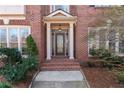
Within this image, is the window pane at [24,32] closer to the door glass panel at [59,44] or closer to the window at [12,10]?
the window at [12,10]

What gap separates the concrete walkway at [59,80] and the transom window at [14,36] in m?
2.09

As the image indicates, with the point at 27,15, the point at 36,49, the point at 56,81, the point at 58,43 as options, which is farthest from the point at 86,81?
the point at 58,43

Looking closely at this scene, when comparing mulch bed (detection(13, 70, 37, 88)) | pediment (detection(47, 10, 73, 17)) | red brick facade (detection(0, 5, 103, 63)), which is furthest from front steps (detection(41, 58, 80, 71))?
pediment (detection(47, 10, 73, 17))

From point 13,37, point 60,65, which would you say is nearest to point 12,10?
point 13,37

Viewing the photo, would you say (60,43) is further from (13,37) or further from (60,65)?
(13,37)

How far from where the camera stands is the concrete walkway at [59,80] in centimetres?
856

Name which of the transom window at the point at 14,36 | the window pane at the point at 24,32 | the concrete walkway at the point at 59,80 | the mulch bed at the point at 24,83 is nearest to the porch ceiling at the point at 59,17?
the window pane at the point at 24,32

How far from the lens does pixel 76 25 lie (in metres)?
12.9

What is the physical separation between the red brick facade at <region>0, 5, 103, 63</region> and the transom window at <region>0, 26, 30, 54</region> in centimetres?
30

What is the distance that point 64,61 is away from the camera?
1248 cm

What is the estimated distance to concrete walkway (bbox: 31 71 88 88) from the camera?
8562 millimetres

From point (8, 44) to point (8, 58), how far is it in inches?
65.8

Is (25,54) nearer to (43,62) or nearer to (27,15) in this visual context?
(43,62)

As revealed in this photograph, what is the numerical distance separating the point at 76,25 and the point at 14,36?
3.24 metres
